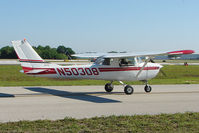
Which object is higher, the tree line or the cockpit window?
the tree line

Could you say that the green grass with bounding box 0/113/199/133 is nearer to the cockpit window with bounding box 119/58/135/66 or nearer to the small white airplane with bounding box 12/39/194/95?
the small white airplane with bounding box 12/39/194/95

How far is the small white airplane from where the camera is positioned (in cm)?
1247

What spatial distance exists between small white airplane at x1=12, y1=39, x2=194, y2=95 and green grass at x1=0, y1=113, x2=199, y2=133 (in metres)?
5.50

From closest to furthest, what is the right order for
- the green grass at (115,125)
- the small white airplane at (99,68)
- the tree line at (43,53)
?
the green grass at (115,125)
the small white airplane at (99,68)
the tree line at (43,53)

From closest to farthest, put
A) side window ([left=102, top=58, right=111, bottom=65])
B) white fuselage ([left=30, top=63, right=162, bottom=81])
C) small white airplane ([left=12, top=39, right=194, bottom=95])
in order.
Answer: small white airplane ([left=12, top=39, right=194, bottom=95]) < white fuselage ([left=30, top=63, right=162, bottom=81]) < side window ([left=102, top=58, right=111, bottom=65])

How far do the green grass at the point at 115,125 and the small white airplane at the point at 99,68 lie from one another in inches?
217

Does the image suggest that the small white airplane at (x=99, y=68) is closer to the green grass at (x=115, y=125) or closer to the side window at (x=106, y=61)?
the side window at (x=106, y=61)

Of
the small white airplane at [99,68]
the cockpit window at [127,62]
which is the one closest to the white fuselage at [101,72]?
the small white airplane at [99,68]

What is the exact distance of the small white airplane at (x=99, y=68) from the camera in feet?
40.9

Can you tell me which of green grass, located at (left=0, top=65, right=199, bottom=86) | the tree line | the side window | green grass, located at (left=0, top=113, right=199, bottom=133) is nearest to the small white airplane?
the side window

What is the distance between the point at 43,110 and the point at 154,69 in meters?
7.32

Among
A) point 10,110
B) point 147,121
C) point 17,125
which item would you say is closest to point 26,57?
point 10,110

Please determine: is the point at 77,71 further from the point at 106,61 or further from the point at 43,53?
the point at 43,53

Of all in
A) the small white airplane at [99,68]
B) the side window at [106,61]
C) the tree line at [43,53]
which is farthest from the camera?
the tree line at [43,53]
